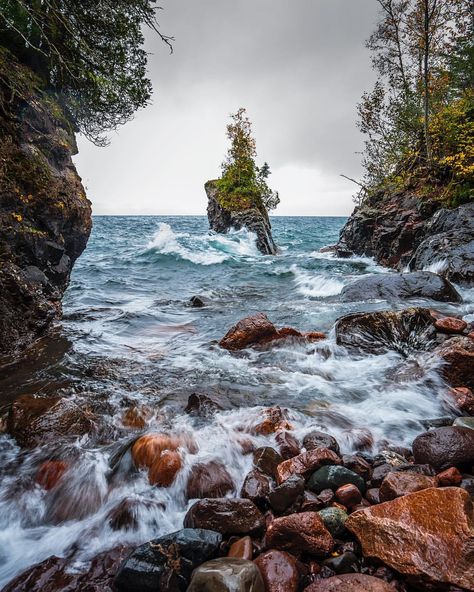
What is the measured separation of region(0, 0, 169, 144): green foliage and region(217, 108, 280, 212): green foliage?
56.8 ft

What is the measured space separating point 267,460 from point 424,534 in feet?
4.63

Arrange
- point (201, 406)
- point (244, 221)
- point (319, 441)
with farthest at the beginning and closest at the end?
point (244, 221)
point (201, 406)
point (319, 441)

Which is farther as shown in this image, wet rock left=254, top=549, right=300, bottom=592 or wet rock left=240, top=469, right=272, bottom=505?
wet rock left=240, top=469, right=272, bottom=505

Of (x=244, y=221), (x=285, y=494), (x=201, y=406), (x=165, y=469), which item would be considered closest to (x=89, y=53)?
(x=201, y=406)

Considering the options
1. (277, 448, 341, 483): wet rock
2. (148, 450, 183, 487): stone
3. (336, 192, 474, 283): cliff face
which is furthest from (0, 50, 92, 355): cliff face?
(336, 192, 474, 283): cliff face

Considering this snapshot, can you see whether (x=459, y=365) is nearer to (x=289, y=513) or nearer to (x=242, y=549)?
(x=289, y=513)

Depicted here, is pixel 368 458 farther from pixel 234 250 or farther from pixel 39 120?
pixel 234 250

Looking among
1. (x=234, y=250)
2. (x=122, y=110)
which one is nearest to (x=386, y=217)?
(x=234, y=250)

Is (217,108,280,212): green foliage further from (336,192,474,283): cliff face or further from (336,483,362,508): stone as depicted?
(336,483,362,508): stone

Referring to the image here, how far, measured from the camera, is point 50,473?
115 inches

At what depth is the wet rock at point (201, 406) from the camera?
3918 mm

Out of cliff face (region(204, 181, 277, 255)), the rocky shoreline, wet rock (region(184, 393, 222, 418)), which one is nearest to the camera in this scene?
the rocky shoreline

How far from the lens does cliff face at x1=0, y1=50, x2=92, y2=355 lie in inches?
214

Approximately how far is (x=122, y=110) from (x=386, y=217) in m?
12.7
